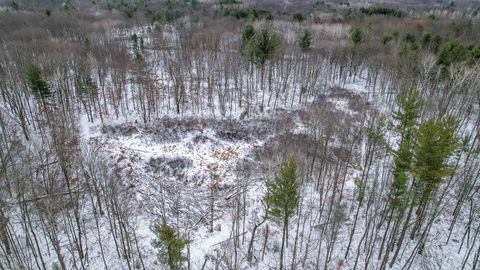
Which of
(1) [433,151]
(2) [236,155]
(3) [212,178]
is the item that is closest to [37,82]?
(3) [212,178]

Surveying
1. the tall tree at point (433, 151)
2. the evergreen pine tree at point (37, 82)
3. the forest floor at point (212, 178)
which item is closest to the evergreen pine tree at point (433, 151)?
the tall tree at point (433, 151)

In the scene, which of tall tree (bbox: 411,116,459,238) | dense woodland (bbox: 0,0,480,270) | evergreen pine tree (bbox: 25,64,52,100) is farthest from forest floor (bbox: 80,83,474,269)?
tall tree (bbox: 411,116,459,238)

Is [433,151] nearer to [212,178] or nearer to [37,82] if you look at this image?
[212,178]

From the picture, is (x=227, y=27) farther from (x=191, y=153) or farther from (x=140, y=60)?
(x=191, y=153)

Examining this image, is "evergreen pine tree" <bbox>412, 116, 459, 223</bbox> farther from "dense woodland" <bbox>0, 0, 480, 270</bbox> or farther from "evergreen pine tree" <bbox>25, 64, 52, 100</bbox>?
"evergreen pine tree" <bbox>25, 64, 52, 100</bbox>

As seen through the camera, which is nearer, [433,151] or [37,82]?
[433,151]

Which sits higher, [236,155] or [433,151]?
[433,151]

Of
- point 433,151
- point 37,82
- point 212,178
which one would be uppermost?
point 37,82

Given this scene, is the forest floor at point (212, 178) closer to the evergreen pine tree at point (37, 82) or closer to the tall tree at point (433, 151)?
the evergreen pine tree at point (37, 82)
